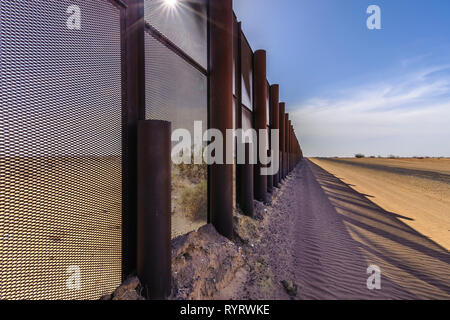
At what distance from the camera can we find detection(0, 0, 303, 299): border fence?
136 centimetres

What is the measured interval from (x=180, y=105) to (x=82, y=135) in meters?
1.50

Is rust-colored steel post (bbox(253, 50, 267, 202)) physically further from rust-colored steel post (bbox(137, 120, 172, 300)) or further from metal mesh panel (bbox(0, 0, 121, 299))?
metal mesh panel (bbox(0, 0, 121, 299))

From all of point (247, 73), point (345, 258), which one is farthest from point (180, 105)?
point (247, 73)

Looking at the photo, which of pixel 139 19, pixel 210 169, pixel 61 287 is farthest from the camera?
pixel 210 169

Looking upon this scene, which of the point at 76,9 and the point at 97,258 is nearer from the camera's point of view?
the point at 76,9

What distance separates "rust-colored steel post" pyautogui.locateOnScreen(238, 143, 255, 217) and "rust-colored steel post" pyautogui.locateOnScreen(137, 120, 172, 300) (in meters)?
3.51

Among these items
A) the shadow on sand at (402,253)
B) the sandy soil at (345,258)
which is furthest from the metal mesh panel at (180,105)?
the shadow on sand at (402,253)

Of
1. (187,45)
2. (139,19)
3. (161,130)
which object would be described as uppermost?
(187,45)

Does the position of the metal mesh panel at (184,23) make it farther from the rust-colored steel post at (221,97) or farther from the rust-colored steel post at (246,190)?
the rust-colored steel post at (246,190)

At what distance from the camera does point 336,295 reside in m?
3.09

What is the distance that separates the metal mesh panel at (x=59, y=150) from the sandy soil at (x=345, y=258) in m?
1.97

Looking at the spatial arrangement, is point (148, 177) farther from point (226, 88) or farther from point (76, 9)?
point (226, 88)
